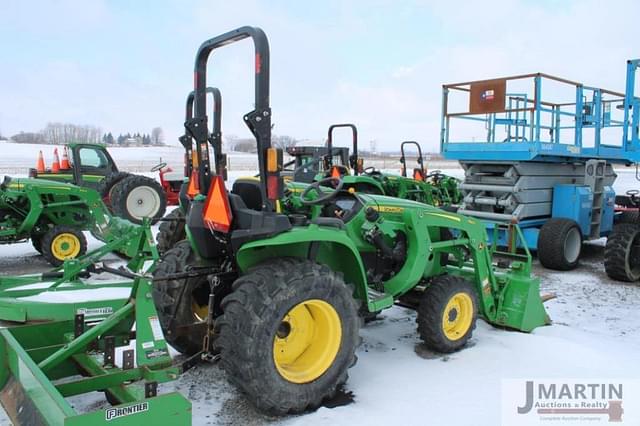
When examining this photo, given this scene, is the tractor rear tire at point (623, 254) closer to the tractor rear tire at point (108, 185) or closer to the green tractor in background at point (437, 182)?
the green tractor in background at point (437, 182)

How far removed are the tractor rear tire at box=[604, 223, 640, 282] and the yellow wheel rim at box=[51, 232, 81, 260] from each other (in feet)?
26.0

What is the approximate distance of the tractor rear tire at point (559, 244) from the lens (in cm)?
827

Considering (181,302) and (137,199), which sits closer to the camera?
(181,302)

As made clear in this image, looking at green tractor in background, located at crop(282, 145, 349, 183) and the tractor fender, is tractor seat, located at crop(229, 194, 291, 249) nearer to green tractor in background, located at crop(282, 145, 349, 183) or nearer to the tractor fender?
the tractor fender

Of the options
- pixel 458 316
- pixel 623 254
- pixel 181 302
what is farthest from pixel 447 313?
pixel 623 254

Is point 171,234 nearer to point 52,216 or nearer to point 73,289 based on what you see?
point 73,289

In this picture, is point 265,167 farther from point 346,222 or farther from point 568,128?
point 568,128

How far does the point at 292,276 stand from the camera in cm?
348

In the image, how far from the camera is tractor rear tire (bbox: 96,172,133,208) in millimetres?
11500

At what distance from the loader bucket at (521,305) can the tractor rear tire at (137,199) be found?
7.95 metres

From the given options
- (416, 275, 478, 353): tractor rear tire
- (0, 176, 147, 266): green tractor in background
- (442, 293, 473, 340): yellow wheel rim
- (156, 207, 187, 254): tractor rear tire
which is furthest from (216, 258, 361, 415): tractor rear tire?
(0, 176, 147, 266): green tractor in background

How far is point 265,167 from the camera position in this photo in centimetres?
345

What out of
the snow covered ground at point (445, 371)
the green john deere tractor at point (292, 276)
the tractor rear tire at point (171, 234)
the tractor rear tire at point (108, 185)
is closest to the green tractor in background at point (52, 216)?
the tractor rear tire at point (171, 234)

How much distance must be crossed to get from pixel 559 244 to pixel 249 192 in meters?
5.96
